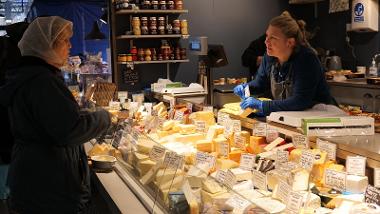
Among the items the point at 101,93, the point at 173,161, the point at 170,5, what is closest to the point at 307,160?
the point at 173,161

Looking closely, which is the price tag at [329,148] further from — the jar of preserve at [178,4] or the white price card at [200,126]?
the jar of preserve at [178,4]

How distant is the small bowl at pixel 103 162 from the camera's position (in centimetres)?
313

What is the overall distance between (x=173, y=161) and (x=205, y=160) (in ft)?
1.15

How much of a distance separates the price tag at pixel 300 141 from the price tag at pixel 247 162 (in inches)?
11.1

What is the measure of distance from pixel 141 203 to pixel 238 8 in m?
5.82

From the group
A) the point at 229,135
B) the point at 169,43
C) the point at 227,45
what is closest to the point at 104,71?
the point at 169,43

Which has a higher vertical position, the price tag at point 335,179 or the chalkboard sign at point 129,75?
the chalkboard sign at point 129,75

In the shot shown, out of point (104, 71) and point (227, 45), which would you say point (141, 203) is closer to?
point (104, 71)

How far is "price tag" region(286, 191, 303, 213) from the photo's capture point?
6.38 feet

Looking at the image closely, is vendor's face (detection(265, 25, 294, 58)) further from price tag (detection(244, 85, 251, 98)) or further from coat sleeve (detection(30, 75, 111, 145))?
coat sleeve (detection(30, 75, 111, 145))

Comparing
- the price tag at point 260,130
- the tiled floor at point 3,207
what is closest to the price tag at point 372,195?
the price tag at point 260,130

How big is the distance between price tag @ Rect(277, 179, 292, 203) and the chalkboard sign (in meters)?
5.14

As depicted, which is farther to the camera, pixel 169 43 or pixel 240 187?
pixel 169 43

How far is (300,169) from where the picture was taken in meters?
2.31
